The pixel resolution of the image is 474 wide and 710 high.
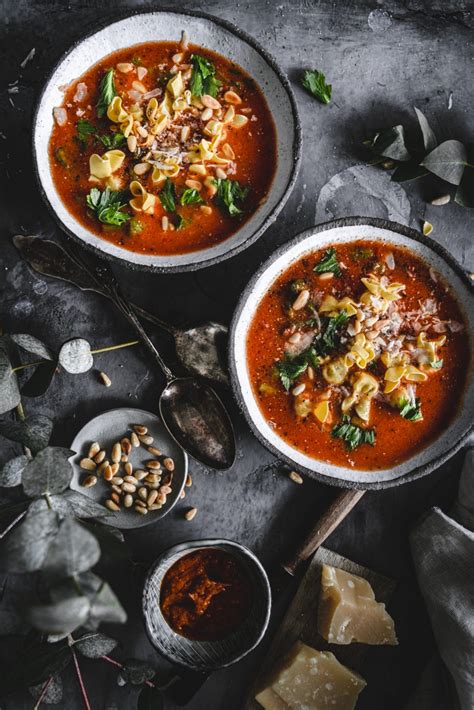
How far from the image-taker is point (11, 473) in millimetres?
2699

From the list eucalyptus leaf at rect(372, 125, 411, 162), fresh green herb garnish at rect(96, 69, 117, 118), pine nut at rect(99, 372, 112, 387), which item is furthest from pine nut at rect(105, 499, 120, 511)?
eucalyptus leaf at rect(372, 125, 411, 162)

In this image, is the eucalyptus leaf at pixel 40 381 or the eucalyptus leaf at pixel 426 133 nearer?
the eucalyptus leaf at pixel 40 381

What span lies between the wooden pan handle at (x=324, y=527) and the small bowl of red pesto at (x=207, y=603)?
251mm

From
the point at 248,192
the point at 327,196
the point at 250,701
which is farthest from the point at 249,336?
the point at 250,701

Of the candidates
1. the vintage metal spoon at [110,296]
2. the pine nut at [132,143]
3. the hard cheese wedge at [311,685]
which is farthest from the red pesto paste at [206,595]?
the pine nut at [132,143]

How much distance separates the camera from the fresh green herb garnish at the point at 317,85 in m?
3.33

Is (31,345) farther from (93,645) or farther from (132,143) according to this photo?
(93,645)

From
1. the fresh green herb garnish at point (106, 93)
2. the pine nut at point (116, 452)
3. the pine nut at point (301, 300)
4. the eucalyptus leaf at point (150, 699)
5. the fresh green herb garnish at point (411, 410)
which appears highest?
the fresh green herb garnish at point (106, 93)

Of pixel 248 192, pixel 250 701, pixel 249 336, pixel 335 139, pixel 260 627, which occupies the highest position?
pixel 335 139

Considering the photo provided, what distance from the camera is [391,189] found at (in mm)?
3412

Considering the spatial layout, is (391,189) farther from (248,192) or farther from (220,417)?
(220,417)

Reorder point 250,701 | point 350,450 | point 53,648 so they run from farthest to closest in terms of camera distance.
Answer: point 250,701 < point 350,450 < point 53,648

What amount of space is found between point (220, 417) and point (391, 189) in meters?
1.45

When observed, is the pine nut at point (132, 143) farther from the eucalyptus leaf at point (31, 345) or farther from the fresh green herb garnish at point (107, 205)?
the eucalyptus leaf at point (31, 345)
